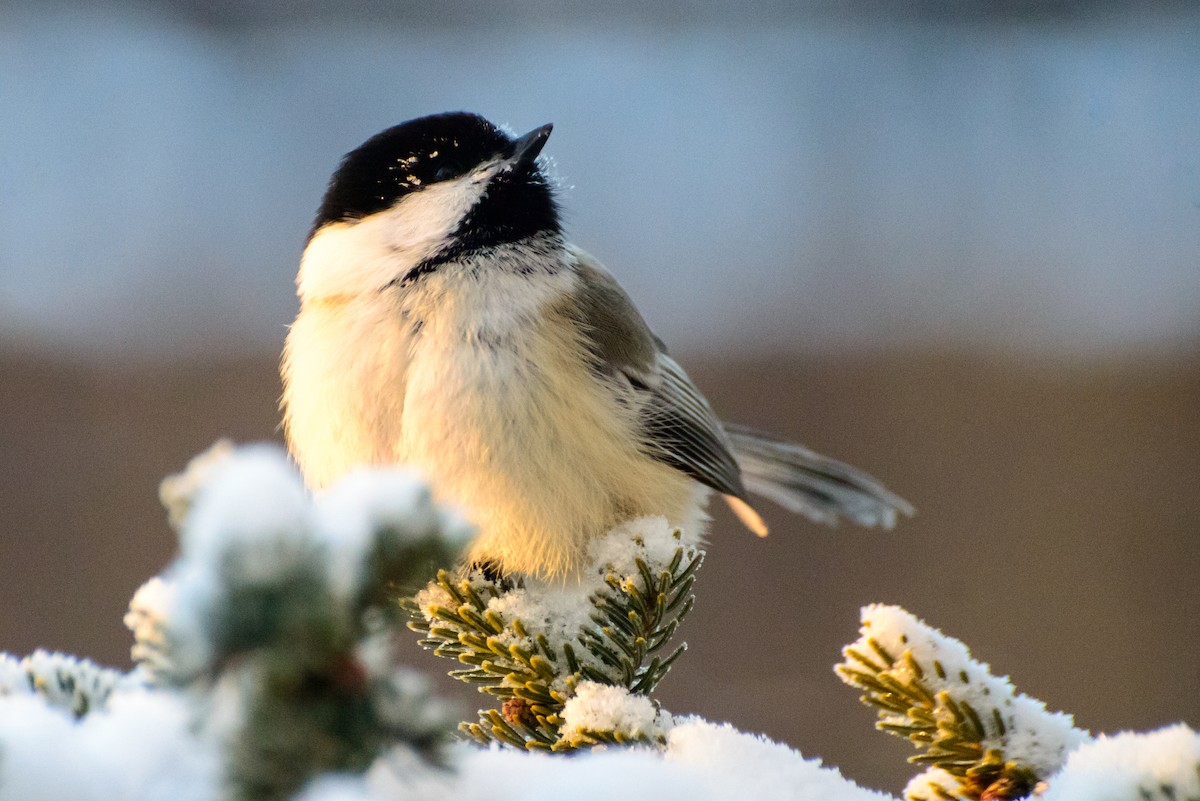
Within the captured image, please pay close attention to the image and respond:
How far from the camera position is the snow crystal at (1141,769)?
1.35 ft

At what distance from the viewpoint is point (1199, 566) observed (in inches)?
99.9

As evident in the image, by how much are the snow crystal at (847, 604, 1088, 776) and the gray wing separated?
0.54 meters

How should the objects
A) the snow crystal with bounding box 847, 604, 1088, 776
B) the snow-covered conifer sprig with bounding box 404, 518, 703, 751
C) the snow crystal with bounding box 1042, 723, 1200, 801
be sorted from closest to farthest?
the snow crystal with bounding box 1042, 723, 1200, 801 < the snow crystal with bounding box 847, 604, 1088, 776 < the snow-covered conifer sprig with bounding box 404, 518, 703, 751

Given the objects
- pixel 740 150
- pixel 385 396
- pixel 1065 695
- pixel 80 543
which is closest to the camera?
pixel 385 396

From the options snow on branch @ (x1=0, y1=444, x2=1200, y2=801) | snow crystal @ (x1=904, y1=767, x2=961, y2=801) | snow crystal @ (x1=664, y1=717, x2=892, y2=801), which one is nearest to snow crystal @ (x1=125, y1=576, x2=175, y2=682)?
snow on branch @ (x1=0, y1=444, x2=1200, y2=801)

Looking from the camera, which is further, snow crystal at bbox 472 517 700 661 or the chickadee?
the chickadee

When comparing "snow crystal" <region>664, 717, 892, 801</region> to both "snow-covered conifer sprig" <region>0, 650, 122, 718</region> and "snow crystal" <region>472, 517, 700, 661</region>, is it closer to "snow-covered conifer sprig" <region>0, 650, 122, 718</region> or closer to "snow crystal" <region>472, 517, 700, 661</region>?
"snow crystal" <region>472, 517, 700, 661</region>

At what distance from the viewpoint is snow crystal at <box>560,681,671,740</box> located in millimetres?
676

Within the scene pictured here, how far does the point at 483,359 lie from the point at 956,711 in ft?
1.88

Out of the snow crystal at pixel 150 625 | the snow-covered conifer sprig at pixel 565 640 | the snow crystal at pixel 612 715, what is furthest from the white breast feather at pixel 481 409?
the snow crystal at pixel 150 625

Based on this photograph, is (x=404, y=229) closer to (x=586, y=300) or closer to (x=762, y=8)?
(x=586, y=300)

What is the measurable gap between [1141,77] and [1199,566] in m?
1.66

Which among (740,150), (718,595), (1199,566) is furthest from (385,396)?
(740,150)

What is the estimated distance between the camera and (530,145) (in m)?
1.14
